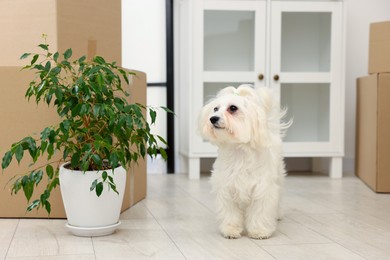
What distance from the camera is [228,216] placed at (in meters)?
1.95

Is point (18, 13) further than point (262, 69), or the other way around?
point (262, 69)

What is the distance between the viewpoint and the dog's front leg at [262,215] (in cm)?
190

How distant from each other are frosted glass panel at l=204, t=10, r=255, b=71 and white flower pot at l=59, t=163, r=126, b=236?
164 centimetres

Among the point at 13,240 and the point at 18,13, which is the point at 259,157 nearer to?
the point at 13,240

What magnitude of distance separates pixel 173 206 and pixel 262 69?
125 cm

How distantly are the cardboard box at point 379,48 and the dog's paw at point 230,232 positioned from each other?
152 cm

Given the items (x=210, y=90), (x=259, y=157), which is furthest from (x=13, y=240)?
(x=210, y=90)

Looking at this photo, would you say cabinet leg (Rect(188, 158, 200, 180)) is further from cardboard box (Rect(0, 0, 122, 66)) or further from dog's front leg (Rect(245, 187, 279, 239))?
dog's front leg (Rect(245, 187, 279, 239))

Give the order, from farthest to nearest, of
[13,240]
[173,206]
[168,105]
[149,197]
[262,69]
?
1. [168,105]
2. [262,69]
3. [149,197]
4. [173,206]
5. [13,240]

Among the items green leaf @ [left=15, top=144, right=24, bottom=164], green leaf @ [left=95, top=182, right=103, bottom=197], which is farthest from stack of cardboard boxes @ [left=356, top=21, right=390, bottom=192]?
green leaf @ [left=15, top=144, right=24, bottom=164]

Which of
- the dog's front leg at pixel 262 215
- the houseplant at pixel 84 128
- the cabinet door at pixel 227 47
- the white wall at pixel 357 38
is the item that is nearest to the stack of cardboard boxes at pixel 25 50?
the houseplant at pixel 84 128

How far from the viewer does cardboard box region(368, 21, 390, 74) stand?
291cm

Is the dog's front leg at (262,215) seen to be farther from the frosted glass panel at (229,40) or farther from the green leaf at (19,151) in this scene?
the frosted glass panel at (229,40)

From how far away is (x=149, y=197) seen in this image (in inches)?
108
